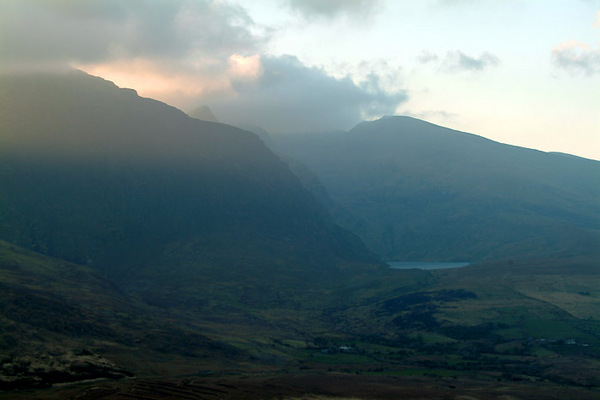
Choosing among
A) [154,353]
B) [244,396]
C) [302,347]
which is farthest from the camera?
[302,347]

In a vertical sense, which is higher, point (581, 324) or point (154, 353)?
point (581, 324)

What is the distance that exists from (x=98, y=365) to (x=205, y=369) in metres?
20.6

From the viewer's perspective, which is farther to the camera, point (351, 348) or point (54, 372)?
point (351, 348)

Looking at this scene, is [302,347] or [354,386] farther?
[302,347]

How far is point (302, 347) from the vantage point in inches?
6998

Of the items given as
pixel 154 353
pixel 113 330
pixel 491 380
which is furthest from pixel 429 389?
pixel 113 330

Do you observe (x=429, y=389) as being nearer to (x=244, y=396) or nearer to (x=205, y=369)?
(x=244, y=396)

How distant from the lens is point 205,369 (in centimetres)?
13712

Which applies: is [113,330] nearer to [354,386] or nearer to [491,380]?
[354,386]

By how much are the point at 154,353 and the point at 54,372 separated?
94.6 ft

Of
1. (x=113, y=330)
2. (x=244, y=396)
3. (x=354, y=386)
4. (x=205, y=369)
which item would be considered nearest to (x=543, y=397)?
(x=354, y=386)

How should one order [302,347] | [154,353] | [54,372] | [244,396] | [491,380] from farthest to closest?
[302,347] → [154,353] → [491,380] → [54,372] → [244,396]

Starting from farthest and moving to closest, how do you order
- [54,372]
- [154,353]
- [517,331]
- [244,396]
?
[517,331] < [154,353] < [54,372] < [244,396]

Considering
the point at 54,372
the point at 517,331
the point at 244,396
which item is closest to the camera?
the point at 244,396
